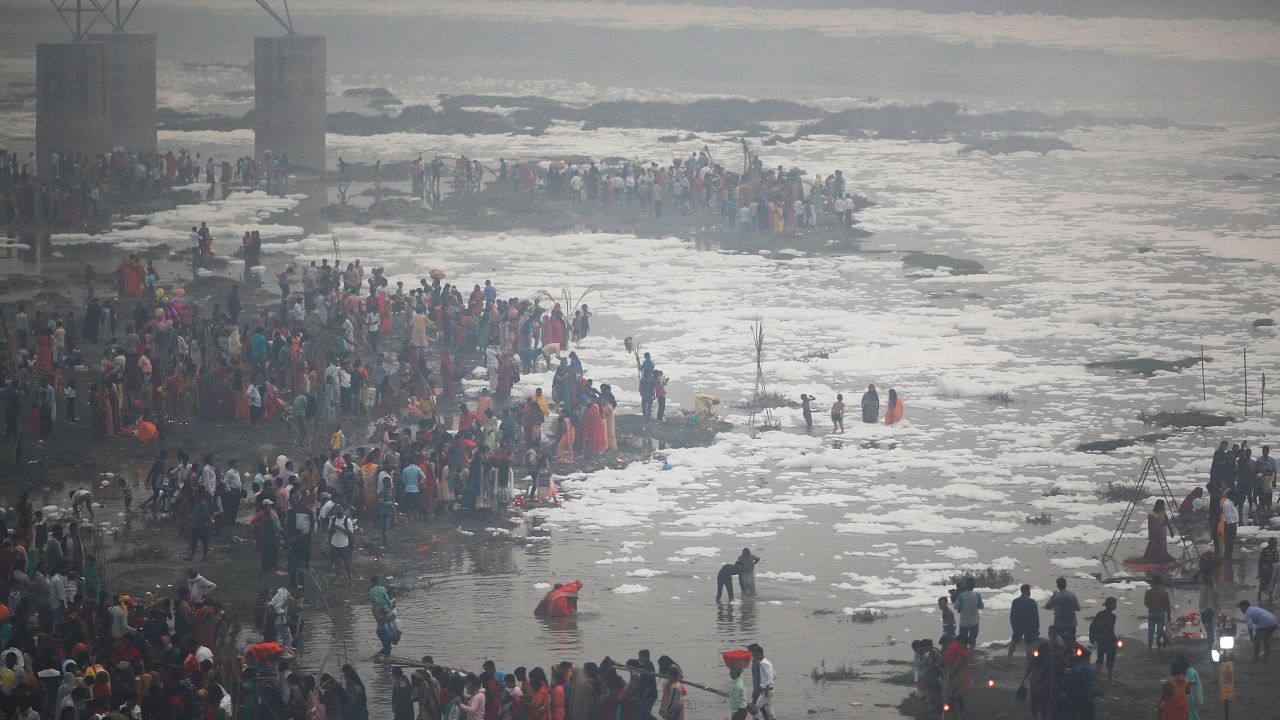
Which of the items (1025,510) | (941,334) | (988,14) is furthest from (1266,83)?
(1025,510)

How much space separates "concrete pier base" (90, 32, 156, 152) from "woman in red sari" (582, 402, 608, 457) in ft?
120

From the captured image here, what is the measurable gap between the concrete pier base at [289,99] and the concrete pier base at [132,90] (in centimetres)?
362

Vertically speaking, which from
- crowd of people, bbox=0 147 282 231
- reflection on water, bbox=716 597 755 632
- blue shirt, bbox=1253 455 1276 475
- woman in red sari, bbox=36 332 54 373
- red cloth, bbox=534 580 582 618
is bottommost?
reflection on water, bbox=716 597 755 632

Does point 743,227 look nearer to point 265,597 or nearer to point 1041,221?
point 1041,221

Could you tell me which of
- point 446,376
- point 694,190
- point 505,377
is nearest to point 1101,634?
point 505,377

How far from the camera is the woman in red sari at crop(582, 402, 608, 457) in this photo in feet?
83.4

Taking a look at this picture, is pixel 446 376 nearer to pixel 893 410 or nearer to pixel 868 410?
pixel 868 410

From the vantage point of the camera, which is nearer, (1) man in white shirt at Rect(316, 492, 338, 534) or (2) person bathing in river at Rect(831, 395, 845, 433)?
(1) man in white shirt at Rect(316, 492, 338, 534)

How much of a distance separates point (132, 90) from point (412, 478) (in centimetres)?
4073

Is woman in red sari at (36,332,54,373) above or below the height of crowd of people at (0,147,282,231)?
below

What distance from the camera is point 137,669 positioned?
48.9 ft

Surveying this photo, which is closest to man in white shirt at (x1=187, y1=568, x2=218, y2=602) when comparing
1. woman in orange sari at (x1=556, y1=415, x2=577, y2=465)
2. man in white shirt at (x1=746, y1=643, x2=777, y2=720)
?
man in white shirt at (x1=746, y1=643, x2=777, y2=720)

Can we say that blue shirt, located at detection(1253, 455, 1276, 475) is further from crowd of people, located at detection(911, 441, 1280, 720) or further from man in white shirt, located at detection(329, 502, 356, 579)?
man in white shirt, located at detection(329, 502, 356, 579)

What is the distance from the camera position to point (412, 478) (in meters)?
22.0
